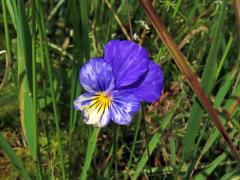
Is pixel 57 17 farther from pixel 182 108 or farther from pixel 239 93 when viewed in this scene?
pixel 239 93

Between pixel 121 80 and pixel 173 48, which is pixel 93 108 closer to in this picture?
pixel 121 80

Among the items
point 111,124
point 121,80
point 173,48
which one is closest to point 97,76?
point 121,80

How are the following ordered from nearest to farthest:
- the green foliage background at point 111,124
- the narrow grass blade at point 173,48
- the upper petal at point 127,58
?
1. the narrow grass blade at point 173,48
2. the upper petal at point 127,58
3. the green foliage background at point 111,124

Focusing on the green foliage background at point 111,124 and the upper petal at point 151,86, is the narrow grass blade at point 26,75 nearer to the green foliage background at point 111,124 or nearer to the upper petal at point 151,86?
the green foliage background at point 111,124

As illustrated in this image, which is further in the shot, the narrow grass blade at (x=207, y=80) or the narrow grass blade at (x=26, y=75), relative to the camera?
the narrow grass blade at (x=26, y=75)

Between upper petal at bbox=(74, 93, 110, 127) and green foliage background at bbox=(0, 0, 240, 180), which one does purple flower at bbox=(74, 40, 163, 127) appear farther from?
green foliage background at bbox=(0, 0, 240, 180)

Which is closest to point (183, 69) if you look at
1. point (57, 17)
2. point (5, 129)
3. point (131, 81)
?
point (131, 81)

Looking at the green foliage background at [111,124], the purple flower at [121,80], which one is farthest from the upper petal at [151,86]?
the green foliage background at [111,124]
